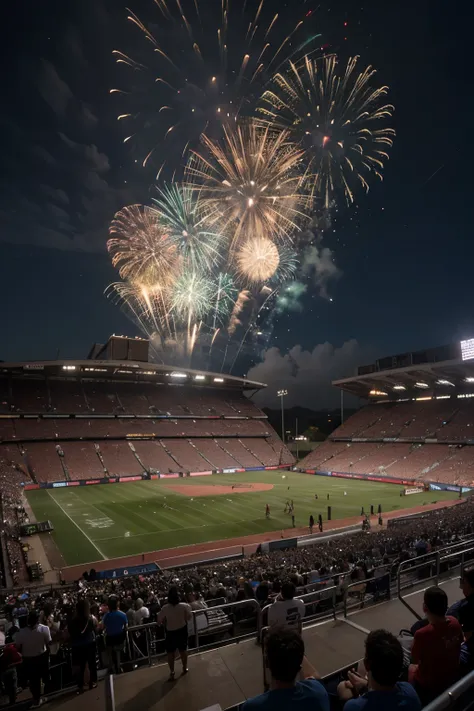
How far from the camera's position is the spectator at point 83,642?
609cm

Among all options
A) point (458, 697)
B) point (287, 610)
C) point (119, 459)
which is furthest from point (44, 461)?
point (458, 697)

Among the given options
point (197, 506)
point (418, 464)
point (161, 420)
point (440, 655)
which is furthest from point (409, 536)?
point (161, 420)

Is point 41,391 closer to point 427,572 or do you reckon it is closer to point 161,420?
point 161,420

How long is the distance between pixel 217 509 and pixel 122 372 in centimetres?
4371

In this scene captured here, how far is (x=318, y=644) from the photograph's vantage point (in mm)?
6770

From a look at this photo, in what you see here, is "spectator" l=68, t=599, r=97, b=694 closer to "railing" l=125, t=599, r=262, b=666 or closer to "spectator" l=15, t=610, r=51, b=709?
"spectator" l=15, t=610, r=51, b=709

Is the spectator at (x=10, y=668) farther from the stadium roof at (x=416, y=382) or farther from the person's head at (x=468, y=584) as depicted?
the stadium roof at (x=416, y=382)

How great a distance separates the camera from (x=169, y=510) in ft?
122

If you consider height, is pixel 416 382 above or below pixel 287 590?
above

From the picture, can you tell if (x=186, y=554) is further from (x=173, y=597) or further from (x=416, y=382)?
(x=416, y=382)

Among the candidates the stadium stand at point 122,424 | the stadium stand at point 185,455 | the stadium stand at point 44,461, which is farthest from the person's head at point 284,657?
the stadium stand at point 185,455

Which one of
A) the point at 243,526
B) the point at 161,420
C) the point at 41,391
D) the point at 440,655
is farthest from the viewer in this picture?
the point at 161,420

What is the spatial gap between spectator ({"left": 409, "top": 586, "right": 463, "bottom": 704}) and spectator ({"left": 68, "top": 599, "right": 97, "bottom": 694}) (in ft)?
15.2

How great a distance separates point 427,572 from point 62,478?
165 ft
